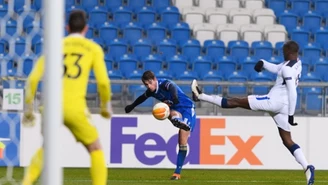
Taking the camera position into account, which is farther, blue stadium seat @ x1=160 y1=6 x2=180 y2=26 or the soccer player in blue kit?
blue stadium seat @ x1=160 y1=6 x2=180 y2=26

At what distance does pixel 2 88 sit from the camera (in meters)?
13.2

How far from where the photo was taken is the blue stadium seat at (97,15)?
758 inches

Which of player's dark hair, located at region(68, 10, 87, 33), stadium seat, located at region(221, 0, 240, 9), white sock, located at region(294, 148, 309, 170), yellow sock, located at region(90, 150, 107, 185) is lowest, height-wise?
white sock, located at region(294, 148, 309, 170)

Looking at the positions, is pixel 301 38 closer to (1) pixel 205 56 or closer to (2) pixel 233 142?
(1) pixel 205 56

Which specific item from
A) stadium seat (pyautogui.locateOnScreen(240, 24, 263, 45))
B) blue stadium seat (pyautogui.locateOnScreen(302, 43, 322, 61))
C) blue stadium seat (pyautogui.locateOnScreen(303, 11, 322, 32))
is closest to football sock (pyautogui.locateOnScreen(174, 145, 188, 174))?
blue stadium seat (pyautogui.locateOnScreen(302, 43, 322, 61))

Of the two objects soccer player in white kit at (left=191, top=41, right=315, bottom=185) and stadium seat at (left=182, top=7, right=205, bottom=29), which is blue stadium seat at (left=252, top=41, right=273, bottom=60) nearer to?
stadium seat at (left=182, top=7, right=205, bottom=29)

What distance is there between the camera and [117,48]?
18.3m

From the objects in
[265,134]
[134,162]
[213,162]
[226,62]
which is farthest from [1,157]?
[226,62]

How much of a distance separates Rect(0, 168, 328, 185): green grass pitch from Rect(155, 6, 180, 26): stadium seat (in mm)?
6351

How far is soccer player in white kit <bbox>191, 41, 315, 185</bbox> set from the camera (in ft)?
34.8

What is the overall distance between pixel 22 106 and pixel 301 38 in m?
8.12

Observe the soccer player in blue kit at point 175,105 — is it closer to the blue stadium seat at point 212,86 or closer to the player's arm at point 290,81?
the player's arm at point 290,81

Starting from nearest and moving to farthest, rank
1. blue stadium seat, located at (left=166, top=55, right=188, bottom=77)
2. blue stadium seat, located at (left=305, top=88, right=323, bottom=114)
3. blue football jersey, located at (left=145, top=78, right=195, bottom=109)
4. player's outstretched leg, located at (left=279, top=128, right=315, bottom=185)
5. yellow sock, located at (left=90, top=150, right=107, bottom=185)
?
1. yellow sock, located at (left=90, top=150, right=107, bottom=185)
2. player's outstretched leg, located at (left=279, top=128, right=315, bottom=185)
3. blue football jersey, located at (left=145, top=78, right=195, bottom=109)
4. blue stadium seat, located at (left=305, top=88, right=323, bottom=114)
5. blue stadium seat, located at (left=166, top=55, right=188, bottom=77)

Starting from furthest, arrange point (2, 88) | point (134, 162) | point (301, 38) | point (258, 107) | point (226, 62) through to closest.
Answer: point (301, 38)
point (226, 62)
point (134, 162)
point (2, 88)
point (258, 107)
